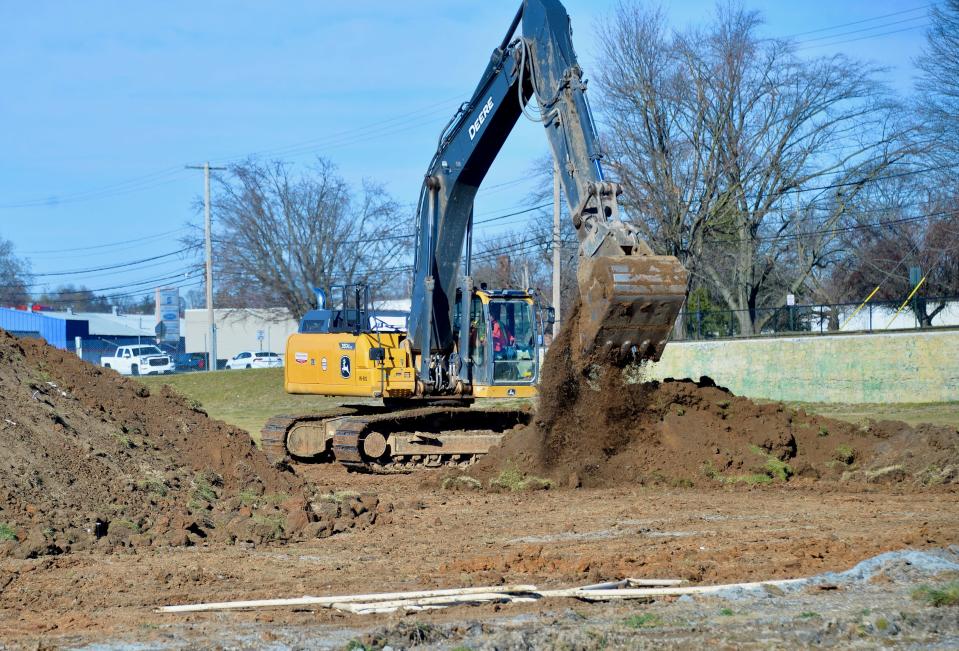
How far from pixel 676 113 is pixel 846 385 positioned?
13128 millimetres

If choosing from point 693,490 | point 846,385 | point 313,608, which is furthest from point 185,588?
point 846,385

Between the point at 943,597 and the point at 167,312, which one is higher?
the point at 167,312

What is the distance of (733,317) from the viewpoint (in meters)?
37.3

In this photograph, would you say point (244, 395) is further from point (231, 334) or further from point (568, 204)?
point (231, 334)

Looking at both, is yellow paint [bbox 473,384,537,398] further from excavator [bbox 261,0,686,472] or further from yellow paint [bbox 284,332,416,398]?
yellow paint [bbox 284,332,416,398]

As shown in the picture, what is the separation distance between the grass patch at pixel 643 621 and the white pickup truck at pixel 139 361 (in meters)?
53.5

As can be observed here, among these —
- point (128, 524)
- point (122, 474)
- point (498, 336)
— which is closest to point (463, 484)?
point (498, 336)

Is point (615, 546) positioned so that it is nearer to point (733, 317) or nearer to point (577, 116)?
point (577, 116)

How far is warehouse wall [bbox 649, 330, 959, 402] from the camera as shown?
1046 inches

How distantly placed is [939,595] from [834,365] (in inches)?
905

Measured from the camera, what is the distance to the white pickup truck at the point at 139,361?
188ft

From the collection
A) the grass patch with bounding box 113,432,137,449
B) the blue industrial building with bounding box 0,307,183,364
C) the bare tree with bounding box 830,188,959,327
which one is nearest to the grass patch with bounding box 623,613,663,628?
the grass patch with bounding box 113,432,137,449

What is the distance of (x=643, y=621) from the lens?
6.21 metres

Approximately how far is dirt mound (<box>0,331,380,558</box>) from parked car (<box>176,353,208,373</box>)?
52.4m
